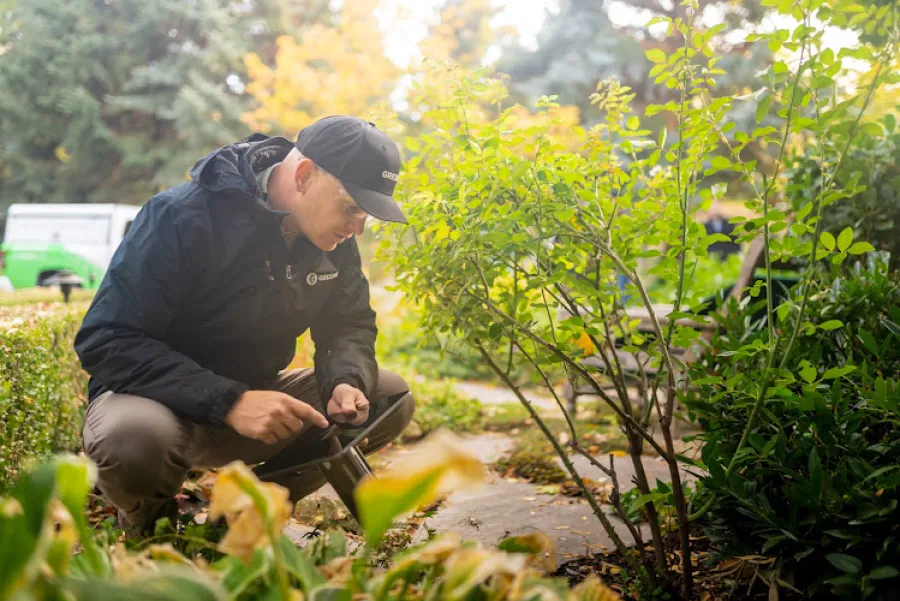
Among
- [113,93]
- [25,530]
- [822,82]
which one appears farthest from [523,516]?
[113,93]

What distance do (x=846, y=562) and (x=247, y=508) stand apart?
1.33 metres

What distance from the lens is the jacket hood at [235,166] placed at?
238 cm

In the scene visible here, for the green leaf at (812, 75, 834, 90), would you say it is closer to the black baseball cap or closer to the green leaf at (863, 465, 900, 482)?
the green leaf at (863, 465, 900, 482)

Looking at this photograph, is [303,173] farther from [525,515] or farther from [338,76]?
[338,76]

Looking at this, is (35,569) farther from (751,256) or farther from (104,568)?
(751,256)

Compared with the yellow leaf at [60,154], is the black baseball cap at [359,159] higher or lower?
higher

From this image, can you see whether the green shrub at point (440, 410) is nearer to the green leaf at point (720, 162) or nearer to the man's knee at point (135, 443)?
the man's knee at point (135, 443)

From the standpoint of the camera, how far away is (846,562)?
64.6 inches

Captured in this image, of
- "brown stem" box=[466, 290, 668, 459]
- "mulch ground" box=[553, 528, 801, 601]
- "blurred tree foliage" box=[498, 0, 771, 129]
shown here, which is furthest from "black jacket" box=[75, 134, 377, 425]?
"blurred tree foliage" box=[498, 0, 771, 129]

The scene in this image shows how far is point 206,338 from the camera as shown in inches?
97.3

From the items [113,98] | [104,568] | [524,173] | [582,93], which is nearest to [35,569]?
[104,568]

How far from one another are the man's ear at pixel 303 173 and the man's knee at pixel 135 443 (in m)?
0.83

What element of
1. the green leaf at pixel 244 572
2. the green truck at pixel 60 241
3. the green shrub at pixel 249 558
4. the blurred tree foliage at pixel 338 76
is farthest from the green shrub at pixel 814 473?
the green truck at pixel 60 241

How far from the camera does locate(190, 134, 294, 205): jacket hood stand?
7.80ft
